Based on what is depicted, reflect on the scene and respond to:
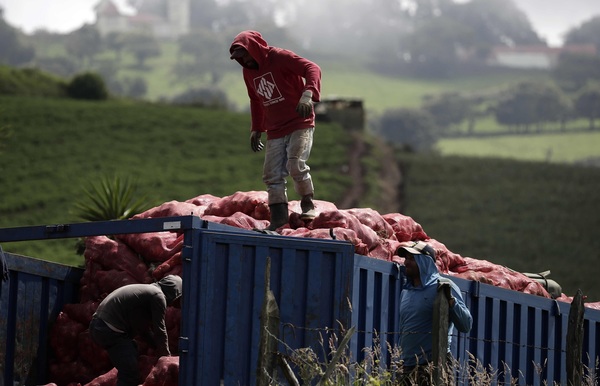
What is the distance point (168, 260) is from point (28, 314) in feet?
5.09

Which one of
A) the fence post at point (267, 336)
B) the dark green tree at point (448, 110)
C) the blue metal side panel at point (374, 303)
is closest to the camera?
the fence post at point (267, 336)

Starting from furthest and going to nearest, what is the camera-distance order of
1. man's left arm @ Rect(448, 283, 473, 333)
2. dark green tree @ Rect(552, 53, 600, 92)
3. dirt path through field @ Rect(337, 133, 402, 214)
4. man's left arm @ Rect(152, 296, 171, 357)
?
dark green tree @ Rect(552, 53, 600, 92), dirt path through field @ Rect(337, 133, 402, 214), man's left arm @ Rect(152, 296, 171, 357), man's left arm @ Rect(448, 283, 473, 333)

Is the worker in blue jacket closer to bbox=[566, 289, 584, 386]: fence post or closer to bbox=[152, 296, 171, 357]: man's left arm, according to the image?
bbox=[566, 289, 584, 386]: fence post

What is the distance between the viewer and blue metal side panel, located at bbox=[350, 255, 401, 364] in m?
11.2

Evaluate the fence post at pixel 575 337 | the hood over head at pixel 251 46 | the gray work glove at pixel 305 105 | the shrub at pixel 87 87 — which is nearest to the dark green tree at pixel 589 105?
the shrub at pixel 87 87

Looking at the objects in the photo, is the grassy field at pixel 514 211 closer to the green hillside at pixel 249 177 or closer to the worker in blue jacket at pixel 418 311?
the green hillside at pixel 249 177

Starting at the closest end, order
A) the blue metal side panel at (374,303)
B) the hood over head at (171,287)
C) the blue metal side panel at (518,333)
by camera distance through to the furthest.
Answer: the blue metal side panel at (374,303) → the hood over head at (171,287) → the blue metal side panel at (518,333)

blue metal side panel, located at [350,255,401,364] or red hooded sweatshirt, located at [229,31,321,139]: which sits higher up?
red hooded sweatshirt, located at [229,31,321,139]

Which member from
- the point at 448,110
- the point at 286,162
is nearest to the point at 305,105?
the point at 286,162

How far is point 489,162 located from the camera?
196 ft

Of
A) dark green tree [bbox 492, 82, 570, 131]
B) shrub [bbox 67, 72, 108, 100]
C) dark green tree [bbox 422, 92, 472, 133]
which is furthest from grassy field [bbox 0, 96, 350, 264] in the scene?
dark green tree [bbox 422, 92, 472, 133]

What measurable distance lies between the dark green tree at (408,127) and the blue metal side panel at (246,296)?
406ft

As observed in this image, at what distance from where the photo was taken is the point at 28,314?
12.4 meters

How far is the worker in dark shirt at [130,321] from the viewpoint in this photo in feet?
36.2
